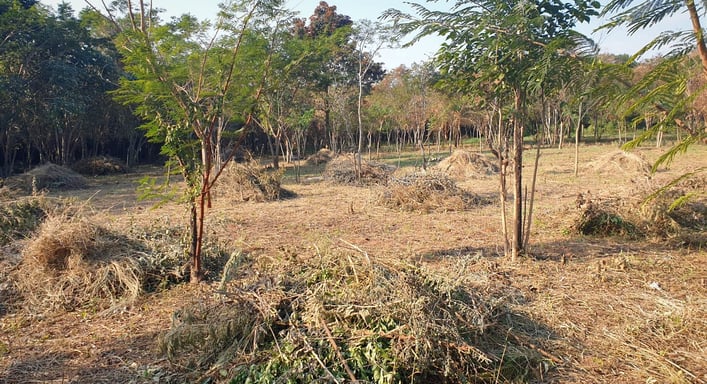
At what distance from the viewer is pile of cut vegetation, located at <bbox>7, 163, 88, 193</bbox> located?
1323 cm

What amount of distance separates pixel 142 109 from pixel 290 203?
6.24 meters

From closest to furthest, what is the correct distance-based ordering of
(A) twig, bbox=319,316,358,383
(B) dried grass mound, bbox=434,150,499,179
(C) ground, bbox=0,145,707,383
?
1. (A) twig, bbox=319,316,358,383
2. (C) ground, bbox=0,145,707,383
3. (B) dried grass mound, bbox=434,150,499,179

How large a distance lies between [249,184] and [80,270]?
6320 millimetres

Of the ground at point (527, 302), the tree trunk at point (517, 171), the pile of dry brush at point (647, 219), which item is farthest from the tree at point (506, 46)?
the pile of dry brush at point (647, 219)

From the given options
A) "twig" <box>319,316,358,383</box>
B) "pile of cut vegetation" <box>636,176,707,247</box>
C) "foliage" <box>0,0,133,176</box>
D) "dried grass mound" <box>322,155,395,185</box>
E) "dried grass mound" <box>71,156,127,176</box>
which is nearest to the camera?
"twig" <box>319,316,358,383</box>

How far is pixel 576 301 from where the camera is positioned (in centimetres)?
412

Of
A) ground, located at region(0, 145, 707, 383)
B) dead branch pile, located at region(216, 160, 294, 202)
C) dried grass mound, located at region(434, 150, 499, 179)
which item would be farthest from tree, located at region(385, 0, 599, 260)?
dried grass mound, located at region(434, 150, 499, 179)

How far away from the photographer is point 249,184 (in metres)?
10.7

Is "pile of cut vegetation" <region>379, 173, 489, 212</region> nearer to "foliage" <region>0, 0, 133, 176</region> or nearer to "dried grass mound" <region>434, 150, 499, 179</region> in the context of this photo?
"dried grass mound" <region>434, 150, 499, 179</region>

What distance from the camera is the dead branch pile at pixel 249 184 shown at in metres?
10.7

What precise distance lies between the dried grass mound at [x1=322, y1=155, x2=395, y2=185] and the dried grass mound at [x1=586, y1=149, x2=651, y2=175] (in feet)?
21.2

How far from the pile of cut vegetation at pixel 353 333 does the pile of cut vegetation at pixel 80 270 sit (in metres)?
1.39

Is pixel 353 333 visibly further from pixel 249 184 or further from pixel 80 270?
pixel 249 184

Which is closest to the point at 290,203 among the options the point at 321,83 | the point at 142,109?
the point at 142,109
